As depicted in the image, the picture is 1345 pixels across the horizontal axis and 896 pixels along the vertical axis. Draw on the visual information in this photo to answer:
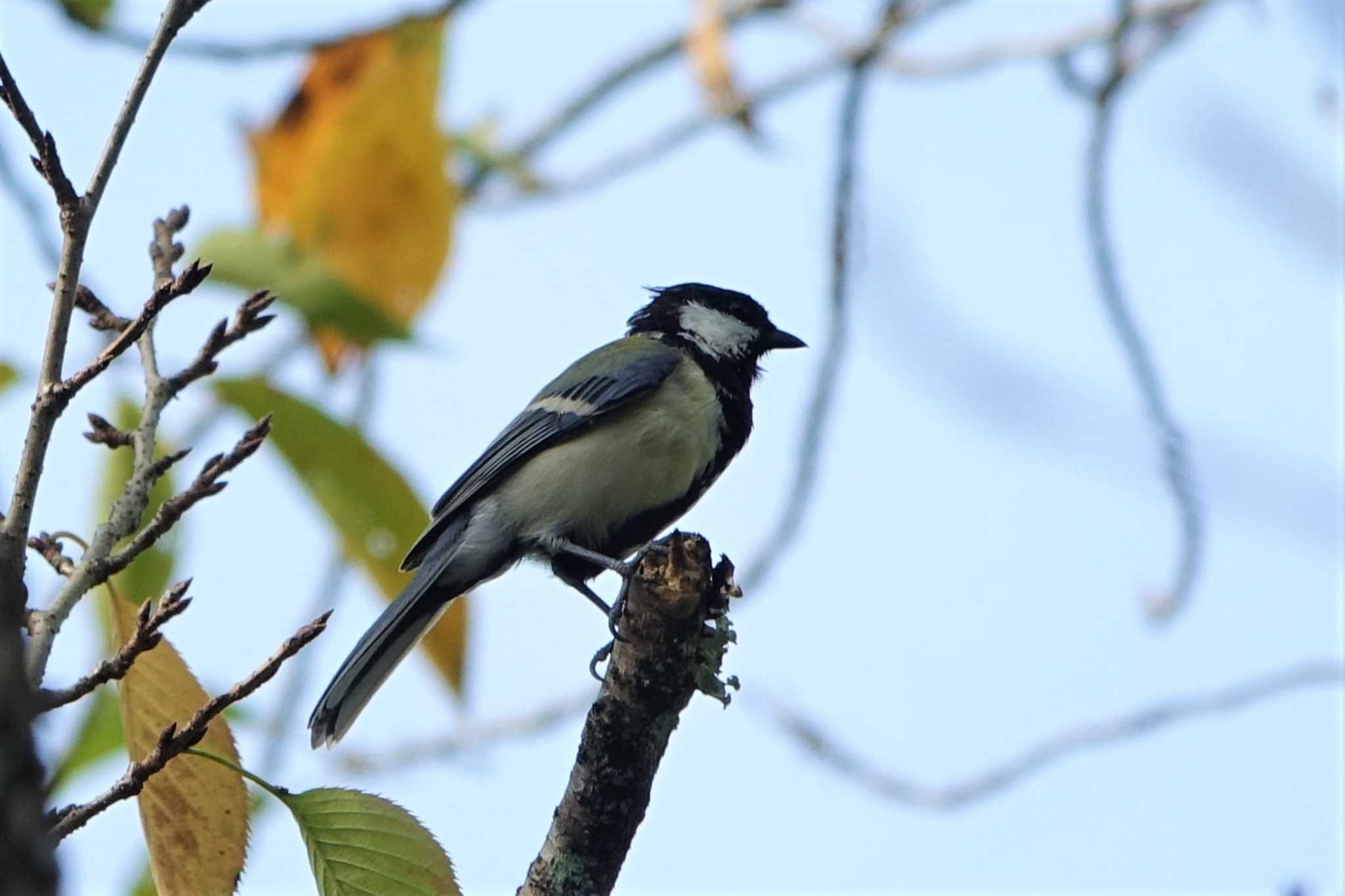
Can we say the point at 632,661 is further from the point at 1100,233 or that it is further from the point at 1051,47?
the point at 1051,47

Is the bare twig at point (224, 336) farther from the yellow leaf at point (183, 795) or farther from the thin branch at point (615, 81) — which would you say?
the thin branch at point (615, 81)

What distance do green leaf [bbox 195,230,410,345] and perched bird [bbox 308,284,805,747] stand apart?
4.51 ft

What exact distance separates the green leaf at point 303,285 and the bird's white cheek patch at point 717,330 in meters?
2.25

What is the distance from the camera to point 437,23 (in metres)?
3.32

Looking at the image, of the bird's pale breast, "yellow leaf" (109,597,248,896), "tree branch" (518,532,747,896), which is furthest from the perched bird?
"yellow leaf" (109,597,248,896)

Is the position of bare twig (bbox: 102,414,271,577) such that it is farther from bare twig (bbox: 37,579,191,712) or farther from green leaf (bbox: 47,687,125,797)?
green leaf (bbox: 47,687,125,797)

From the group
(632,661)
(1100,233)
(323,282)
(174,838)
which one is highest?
(1100,233)

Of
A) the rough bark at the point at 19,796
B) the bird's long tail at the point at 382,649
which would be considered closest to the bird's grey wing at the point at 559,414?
the bird's long tail at the point at 382,649

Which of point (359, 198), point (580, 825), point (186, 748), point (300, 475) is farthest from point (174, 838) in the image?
point (359, 198)

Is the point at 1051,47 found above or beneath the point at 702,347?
above

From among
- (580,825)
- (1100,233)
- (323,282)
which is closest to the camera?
(580,825)

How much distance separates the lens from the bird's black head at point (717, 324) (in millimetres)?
5149

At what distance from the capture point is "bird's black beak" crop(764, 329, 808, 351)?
5.30 meters

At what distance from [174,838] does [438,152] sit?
1526 mm
